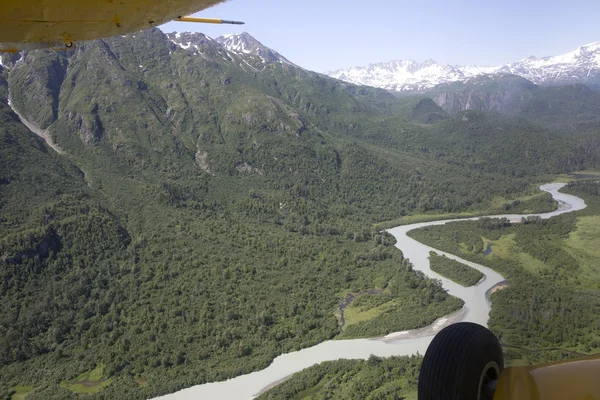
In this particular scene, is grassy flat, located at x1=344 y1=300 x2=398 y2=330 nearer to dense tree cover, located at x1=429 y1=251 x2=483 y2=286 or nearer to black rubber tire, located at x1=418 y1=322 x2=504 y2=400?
dense tree cover, located at x1=429 y1=251 x2=483 y2=286

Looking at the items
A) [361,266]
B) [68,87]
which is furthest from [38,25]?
[68,87]

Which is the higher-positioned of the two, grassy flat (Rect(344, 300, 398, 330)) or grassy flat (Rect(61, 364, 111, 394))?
grassy flat (Rect(344, 300, 398, 330))

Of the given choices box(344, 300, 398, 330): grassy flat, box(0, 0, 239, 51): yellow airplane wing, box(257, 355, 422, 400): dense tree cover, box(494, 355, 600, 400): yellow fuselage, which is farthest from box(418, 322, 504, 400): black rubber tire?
box(344, 300, 398, 330): grassy flat

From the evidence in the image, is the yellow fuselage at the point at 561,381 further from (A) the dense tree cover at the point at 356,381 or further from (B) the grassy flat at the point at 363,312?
(B) the grassy flat at the point at 363,312

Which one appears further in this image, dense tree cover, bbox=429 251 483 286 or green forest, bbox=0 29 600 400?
dense tree cover, bbox=429 251 483 286

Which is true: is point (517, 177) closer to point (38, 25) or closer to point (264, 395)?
point (264, 395)

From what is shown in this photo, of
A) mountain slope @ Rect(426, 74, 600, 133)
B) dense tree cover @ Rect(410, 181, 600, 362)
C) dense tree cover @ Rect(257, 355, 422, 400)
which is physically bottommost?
dense tree cover @ Rect(257, 355, 422, 400)
